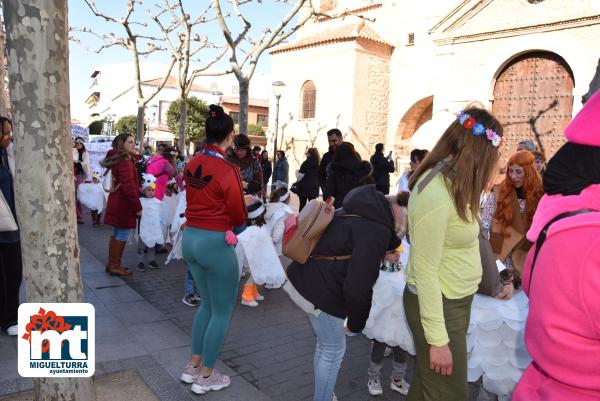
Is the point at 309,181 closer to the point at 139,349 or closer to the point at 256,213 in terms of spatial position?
the point at 256,213

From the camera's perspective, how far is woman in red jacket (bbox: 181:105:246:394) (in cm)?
327

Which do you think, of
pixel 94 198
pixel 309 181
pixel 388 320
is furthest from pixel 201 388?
pixel 94 198

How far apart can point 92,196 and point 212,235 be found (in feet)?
25.2

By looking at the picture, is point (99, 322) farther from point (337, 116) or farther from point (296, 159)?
point (296, 159)

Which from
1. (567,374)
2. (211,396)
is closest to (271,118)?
(211,396)

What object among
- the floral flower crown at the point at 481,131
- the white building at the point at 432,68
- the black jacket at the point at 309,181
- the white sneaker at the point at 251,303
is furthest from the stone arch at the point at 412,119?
the floral flower crown at the point at 481,131

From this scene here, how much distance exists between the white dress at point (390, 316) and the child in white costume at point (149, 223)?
4323mm

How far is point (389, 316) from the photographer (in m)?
3.40

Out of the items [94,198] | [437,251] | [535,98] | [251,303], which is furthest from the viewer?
[535,98]

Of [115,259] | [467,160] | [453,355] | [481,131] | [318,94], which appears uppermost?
[318,94]

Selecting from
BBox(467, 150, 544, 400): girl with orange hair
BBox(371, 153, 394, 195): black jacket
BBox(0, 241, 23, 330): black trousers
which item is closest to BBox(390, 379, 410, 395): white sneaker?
BBox(467, 150, 544, 400): girl with orange hair

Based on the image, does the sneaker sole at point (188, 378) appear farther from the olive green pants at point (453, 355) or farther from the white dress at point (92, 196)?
the white dress at point (92, 196)

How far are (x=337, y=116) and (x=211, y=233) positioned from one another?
62.7 ft

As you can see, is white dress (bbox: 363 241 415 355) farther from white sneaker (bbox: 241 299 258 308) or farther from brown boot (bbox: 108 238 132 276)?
brown boot (bbox: 108 238 132 276)
